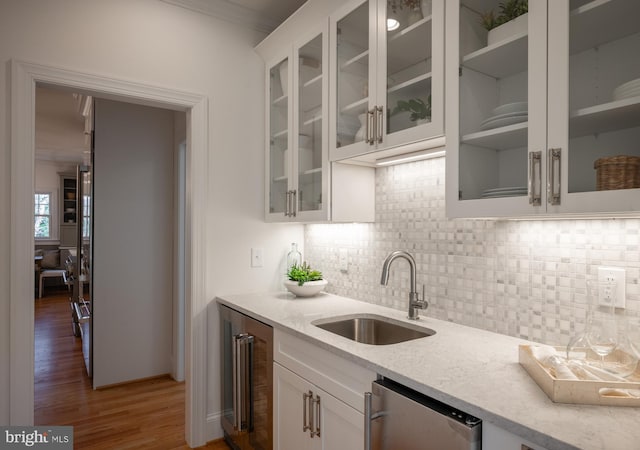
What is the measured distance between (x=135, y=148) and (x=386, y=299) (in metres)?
2.54

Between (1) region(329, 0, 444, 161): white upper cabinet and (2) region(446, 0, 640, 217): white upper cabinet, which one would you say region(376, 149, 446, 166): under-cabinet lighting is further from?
(2) region(446, 0, 640, 217): white upper cabinet

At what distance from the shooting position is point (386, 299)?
214 centimetres

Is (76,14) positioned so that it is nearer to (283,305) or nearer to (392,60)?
(392,60)

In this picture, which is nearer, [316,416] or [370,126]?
[316,416]

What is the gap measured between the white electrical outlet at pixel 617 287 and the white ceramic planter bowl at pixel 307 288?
4.78 feet

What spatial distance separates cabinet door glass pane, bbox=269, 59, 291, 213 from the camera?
2.43m

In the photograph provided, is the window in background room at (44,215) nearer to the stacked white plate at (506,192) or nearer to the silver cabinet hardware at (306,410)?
the silver cabinet hardware at (306,410)

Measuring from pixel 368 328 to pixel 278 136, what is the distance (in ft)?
4.26

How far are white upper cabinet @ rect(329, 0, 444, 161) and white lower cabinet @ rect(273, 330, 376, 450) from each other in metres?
0.90

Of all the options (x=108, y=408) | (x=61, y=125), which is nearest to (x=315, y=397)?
(x=108, y=408)

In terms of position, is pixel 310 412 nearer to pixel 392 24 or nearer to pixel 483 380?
pixel 483 380

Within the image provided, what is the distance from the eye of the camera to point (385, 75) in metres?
1.68

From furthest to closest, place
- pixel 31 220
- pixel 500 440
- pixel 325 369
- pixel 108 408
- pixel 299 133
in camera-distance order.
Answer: pixel 108 408
pixel 299 133
pixel 31 220
pixel 325 369
pixel 500 440

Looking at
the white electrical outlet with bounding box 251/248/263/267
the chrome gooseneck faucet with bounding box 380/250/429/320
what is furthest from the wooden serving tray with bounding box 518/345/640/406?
the white electrical outlet with bounding box 251/248/263/267
